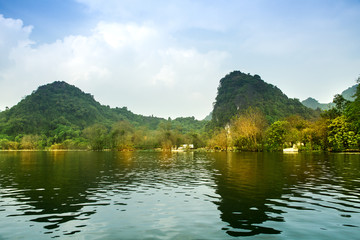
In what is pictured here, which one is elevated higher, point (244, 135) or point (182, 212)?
point (244, 135)

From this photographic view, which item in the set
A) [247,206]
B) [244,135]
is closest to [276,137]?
[244,135]

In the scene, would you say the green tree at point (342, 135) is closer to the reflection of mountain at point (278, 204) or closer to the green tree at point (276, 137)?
the green tree at point (276, 137)

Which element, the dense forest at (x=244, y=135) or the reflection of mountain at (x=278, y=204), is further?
the dense forest at (x=244, y=135)

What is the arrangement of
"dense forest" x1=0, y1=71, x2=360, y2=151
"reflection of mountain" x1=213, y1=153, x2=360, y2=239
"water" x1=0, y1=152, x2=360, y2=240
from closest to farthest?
"water" x1=0, y1=152, x2=360, y2=240 → "reflection of mountain" x1=213, y1=153, x2=360, y2=239 → "dense forest" x1=0, y1=71, x2=360, y2=151

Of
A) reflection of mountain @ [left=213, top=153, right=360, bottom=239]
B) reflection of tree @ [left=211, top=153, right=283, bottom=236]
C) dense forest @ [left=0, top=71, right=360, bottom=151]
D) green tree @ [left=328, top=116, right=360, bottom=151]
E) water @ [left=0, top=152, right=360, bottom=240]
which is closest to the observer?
water @ [left=0, top=152, right=360, bottom=240]

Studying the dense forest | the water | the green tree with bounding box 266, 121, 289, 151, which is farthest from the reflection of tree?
the green tree with bounding box 266, 121, 289, 151

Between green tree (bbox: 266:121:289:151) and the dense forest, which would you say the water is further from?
green tree (bbox: 266:121:289:151)

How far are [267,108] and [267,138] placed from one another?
320ft

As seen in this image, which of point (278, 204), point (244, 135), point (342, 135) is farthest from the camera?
point (244, 135)

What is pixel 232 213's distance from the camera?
38.1 feet

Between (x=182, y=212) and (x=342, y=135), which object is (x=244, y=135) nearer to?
(x=342, y=135)

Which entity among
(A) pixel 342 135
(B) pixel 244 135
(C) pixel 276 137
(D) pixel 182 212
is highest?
(B) pixel 244 135

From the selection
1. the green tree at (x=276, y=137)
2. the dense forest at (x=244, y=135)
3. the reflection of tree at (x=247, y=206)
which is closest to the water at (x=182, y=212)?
the reflection of tree at (x=247, y=206)

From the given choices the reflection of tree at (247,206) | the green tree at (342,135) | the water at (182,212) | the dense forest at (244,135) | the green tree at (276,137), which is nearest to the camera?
the water at (182,212)
